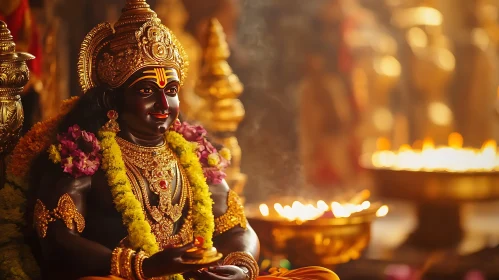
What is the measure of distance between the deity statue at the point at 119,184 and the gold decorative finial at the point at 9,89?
126mm

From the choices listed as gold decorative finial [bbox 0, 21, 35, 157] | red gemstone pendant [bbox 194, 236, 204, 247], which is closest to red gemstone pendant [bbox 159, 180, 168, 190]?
red gemstone pendant [bbox 194, 236, 204, 247]

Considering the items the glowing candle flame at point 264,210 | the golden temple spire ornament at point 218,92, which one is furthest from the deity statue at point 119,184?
the golden temple spire ornament at point 218,92

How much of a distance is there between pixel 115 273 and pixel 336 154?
5.57 m

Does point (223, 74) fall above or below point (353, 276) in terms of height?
above

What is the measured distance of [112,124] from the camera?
10.6ft

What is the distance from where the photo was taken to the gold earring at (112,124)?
322cm

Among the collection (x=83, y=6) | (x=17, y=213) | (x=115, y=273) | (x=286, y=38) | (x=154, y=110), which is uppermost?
(x=286, y=38)

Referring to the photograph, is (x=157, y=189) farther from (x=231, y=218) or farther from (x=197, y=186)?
(x=231, y=218)

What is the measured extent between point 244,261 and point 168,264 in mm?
421

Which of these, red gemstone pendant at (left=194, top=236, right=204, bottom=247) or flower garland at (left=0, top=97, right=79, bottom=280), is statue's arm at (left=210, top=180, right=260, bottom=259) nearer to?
red gemstone pendant at (left=194, top=236, right=204, bottom=247)

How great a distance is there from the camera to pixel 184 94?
6.30m

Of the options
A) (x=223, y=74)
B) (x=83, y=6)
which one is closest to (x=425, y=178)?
(x=223, y=74)

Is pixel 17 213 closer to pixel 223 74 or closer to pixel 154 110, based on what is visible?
pixel 154 110

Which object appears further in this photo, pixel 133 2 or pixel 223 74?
pixel 223 74
